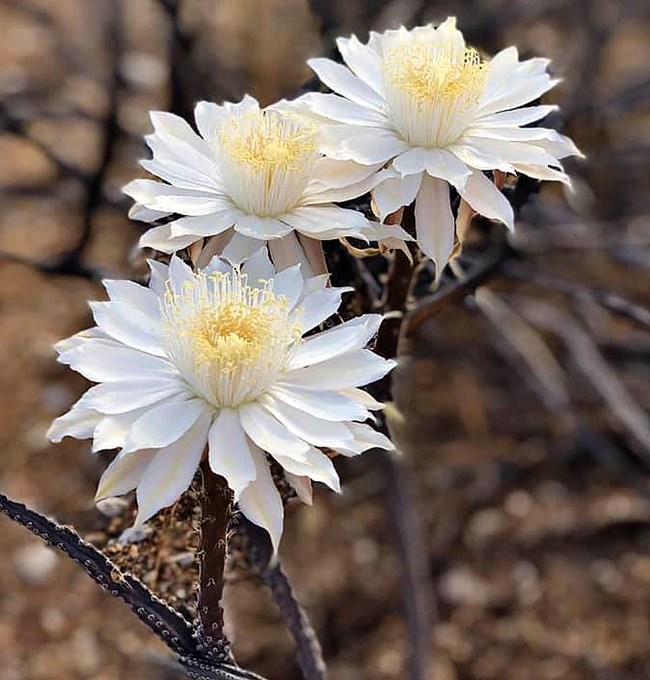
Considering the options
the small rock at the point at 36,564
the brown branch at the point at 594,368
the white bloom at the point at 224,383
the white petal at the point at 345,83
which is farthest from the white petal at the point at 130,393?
the small rock at the point at 36,564

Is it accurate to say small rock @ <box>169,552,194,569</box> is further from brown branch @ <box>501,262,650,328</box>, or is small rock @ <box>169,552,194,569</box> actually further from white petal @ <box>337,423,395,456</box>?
brown branch @ <box>501,262,650,328</box>

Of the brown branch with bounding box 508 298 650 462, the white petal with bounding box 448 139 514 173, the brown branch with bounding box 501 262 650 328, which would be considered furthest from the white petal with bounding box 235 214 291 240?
the brown branch with bounding box 508 298 650 462

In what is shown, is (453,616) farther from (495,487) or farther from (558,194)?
(558,194)

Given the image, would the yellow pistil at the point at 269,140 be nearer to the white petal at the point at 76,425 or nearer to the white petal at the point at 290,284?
the white petal at the point at 290,284

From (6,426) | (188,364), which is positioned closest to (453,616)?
(6,426)

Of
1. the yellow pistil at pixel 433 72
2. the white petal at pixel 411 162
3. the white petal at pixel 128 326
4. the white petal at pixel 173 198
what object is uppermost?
the yellow pistil at pixel 433 72

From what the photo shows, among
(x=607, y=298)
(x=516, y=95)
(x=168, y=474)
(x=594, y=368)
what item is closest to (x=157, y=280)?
(x=168, y=474)

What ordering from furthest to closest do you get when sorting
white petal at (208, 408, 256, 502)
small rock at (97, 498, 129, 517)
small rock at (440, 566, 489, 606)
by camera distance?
small rock at (440, 566, 489, 606) < small rock at (97, 498, 129, 517) < white petal at (208, 408, 256, 502)
